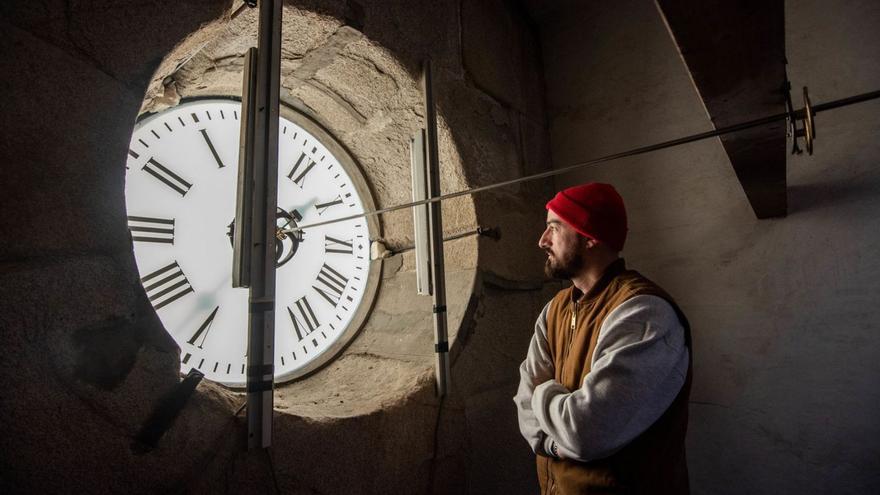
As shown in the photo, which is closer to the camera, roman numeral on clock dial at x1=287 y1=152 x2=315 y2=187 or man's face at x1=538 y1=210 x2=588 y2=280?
man's face at x1=538 y1=210 x2=588 y2=280

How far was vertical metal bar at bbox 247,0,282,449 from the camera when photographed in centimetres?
75

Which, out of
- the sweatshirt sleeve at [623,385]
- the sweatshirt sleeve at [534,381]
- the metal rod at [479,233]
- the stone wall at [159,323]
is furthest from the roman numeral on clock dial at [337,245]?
the sweatshirt sleeve at [623,385]

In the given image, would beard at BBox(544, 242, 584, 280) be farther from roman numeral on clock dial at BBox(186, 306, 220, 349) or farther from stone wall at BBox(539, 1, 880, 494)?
roman numeral on clock dial at BBox(186, 306, 220, 349)

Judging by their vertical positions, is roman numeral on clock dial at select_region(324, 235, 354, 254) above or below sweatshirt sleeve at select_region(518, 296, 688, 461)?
above

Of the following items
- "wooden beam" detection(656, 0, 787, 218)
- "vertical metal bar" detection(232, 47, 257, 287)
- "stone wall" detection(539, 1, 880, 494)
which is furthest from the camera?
"stone wall" detection(539, 1, 880, 494)

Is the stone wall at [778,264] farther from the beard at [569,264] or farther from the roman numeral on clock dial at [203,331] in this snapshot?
the roman numeral on clock dial at [203,331]

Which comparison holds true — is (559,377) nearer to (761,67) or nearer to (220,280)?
(761,67)

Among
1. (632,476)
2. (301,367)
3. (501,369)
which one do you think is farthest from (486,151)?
(632,476)

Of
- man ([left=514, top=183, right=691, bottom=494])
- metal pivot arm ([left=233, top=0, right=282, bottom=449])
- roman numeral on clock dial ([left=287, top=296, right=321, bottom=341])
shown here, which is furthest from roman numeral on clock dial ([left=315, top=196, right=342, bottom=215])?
man ([left=514, top=183, right=691, bottom=494])

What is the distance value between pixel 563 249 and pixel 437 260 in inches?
12.3

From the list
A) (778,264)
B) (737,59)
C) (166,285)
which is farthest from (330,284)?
(778,264)

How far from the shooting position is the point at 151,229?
3.94 feet

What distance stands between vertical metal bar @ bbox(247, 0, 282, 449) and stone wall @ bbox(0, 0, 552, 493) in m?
0.07

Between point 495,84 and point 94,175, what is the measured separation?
4.48 ft
